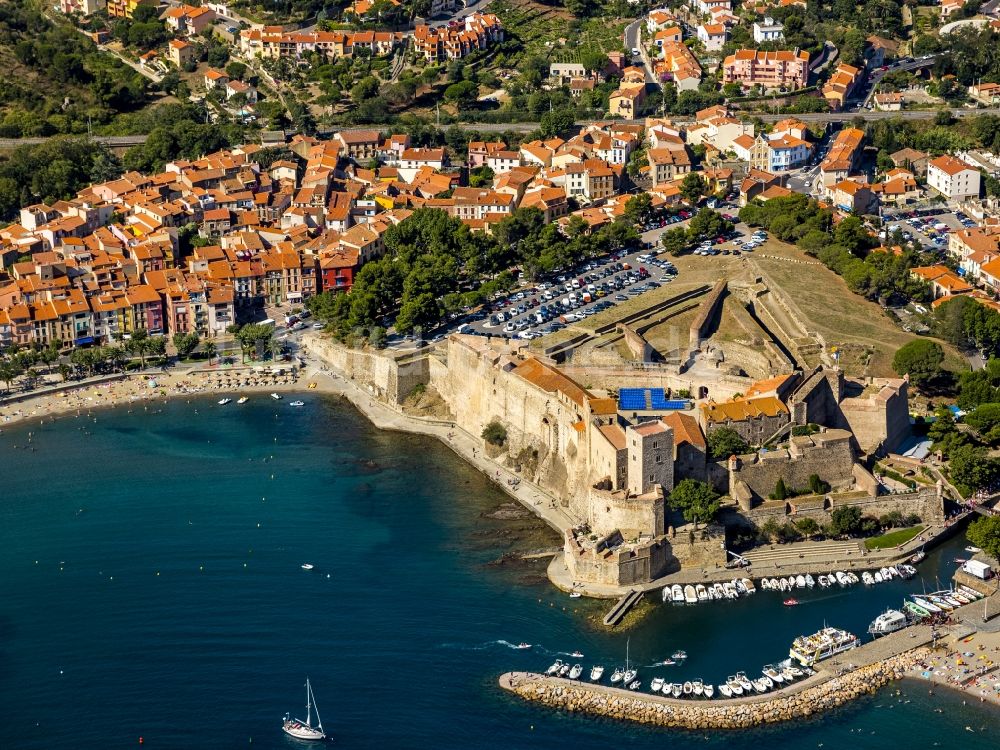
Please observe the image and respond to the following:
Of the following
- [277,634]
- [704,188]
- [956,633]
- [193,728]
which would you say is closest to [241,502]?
[277,634]

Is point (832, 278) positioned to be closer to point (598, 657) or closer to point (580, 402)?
point (580, 402)

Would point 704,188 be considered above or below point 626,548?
above

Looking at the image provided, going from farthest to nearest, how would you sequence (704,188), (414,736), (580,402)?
(704,188), (580,402), (414,736)

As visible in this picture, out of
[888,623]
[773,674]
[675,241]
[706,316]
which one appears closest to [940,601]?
[888,623]

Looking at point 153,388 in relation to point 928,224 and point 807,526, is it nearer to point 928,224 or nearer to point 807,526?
point 807,526

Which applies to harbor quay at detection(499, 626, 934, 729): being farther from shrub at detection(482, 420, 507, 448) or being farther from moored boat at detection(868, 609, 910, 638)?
shrub at detection(482, 420, 507, 448)

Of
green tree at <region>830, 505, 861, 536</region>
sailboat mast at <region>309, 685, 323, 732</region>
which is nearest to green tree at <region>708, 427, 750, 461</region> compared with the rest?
green tree at <region>830, 505, 861, 536</region>
